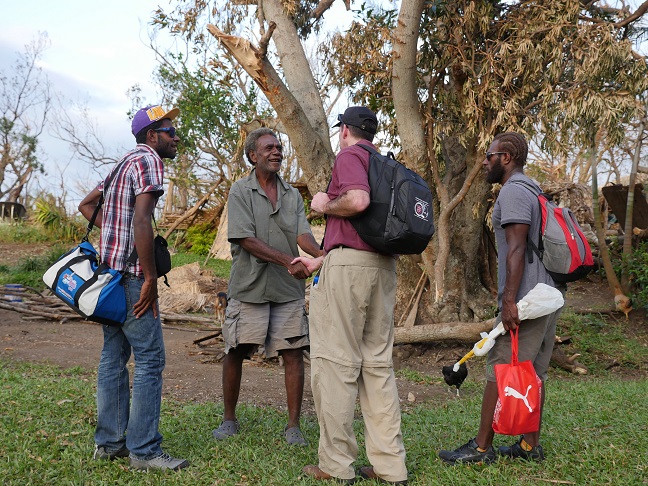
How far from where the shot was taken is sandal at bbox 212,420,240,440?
4699 millimetres

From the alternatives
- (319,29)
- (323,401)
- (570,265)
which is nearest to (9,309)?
(319,29)

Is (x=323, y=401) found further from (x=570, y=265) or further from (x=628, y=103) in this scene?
(x=628, y=103)

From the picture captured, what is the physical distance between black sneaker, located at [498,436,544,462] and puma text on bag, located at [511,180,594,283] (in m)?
1.11

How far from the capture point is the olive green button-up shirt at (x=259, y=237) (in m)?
4.80

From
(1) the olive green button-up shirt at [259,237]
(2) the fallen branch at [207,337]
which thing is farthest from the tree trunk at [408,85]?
(1) the olive green button-up shirt at [259,237]

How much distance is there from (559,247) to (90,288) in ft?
9.03

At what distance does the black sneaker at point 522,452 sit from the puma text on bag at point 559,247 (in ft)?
3.64

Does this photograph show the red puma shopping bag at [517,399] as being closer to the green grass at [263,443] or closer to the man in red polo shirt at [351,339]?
the green grass at [263,443]

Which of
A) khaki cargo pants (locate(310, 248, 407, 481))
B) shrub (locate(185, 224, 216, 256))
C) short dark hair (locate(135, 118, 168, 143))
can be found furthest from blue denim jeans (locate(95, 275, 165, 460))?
shrub (locate(185, 224, 216, 256))

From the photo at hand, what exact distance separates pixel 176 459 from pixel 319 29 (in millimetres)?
9067

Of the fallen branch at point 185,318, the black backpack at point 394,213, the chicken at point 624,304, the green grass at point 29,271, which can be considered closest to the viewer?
the black backpack at point 394,213

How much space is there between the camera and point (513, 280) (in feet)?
12.9

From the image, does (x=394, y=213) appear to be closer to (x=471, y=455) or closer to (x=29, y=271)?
(x=471, y=455)

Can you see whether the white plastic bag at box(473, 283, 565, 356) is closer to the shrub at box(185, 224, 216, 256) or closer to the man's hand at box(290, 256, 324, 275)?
the man's hand at box(290, 256, 324, 275)
